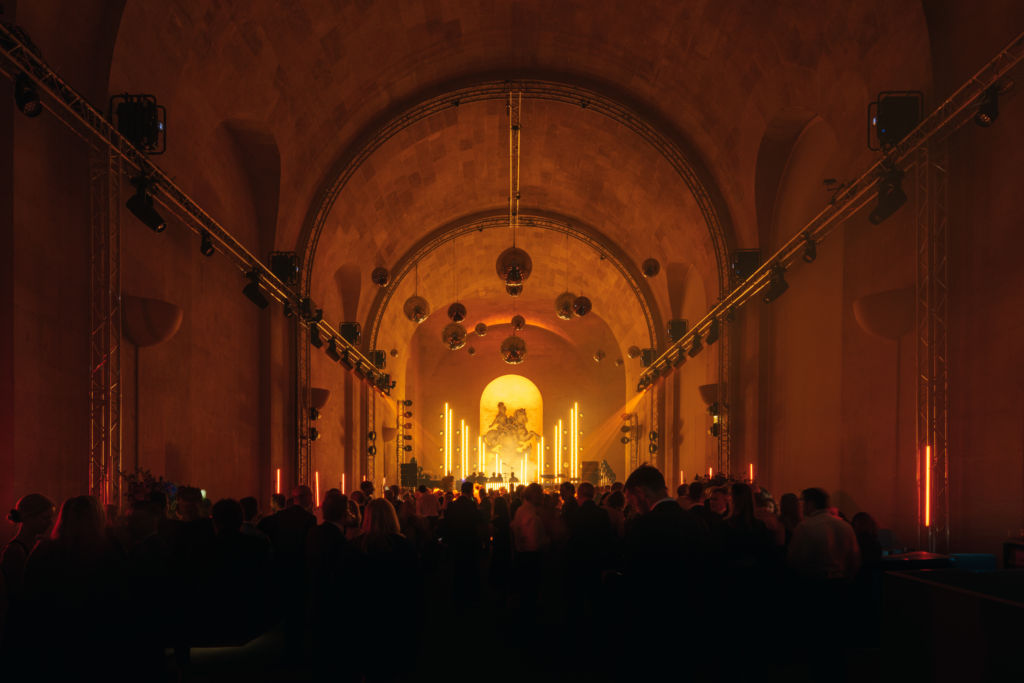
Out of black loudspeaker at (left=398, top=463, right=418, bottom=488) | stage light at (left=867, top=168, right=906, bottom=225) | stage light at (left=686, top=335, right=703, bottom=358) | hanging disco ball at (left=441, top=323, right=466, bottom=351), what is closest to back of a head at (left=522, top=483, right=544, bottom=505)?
stage light at (left=867, top=168, right=906, bottom=225)

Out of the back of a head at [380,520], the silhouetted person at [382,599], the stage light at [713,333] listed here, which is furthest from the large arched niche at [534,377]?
the silhouetted person at [382,599]

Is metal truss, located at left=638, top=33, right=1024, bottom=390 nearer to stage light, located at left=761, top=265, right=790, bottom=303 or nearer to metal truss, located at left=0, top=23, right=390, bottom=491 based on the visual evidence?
stage light, located at left=761, top=265, right=790, bottom=303

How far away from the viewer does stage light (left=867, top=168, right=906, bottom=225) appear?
10.1 meters

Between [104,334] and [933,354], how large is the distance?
9.34 m

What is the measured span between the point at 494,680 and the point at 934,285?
6470mm

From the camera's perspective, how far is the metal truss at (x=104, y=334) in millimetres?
9227

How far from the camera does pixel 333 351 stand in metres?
21.7

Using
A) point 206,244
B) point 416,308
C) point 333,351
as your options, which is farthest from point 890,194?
point 333,351

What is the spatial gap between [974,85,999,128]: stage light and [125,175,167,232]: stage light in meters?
9.32

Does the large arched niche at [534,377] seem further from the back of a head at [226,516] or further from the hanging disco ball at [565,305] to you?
the back of a head at [226,516]

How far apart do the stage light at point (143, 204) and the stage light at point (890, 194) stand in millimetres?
9020

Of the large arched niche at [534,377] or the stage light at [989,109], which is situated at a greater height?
the stage light at [989,109]

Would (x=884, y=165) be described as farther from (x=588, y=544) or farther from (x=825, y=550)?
(x=825, y=550)

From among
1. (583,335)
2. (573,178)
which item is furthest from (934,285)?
(583,335)
